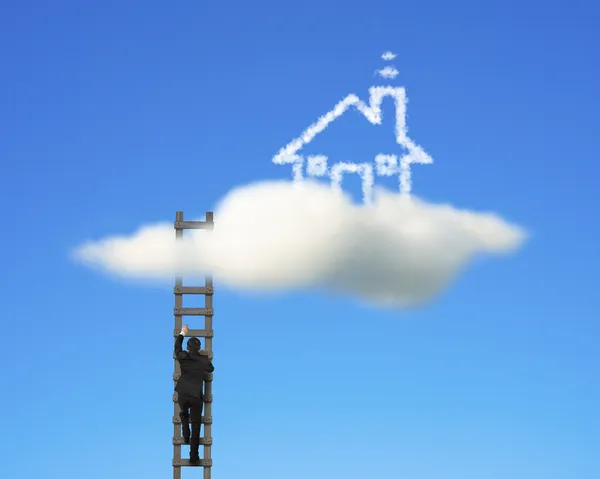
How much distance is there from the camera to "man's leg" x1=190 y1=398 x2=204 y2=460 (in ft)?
92.7

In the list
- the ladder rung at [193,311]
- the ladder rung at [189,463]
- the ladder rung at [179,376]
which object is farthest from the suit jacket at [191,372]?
the ladder rung at [189,463]

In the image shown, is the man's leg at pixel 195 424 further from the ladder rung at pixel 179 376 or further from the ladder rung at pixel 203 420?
the ladder rung at pixel 179 376

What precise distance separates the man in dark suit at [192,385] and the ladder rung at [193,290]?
0.70m

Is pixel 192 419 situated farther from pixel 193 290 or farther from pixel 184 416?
pixel 193 290

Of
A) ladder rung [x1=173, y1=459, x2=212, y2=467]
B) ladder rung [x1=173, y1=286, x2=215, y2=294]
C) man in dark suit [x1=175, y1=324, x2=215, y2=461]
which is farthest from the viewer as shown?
ladder rung [x1=173, y1=286, x2=215, y2=294]

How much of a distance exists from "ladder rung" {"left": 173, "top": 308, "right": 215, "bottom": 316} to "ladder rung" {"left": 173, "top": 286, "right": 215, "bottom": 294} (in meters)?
0.31

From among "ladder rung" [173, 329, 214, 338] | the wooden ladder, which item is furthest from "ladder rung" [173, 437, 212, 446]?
"ladder rung" [173, 329, 214, 338]

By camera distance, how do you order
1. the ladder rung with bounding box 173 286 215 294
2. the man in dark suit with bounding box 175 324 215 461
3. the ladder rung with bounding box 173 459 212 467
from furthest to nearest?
the ladder rung with bounding box 173 286 215 294 < the ladder rung with bounding box 173 459 212 467 < the man in dark suit with bounding box 175 324 215 461

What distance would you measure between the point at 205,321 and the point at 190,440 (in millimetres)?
2161

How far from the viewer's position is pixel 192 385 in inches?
1112

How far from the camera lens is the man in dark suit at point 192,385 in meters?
28.2

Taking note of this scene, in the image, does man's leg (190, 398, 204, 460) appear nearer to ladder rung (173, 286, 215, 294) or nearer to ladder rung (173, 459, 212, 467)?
ladder rung (173, 459, 212, 467)

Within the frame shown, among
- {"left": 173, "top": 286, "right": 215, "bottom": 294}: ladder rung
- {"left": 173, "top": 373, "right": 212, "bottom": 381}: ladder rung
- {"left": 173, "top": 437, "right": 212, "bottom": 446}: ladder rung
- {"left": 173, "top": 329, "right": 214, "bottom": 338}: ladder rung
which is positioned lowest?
{"left": 173, "top": 437, "right": 212, "bottom": 446}: ladder rung

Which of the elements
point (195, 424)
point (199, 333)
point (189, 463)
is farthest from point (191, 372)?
point (189, 463)
